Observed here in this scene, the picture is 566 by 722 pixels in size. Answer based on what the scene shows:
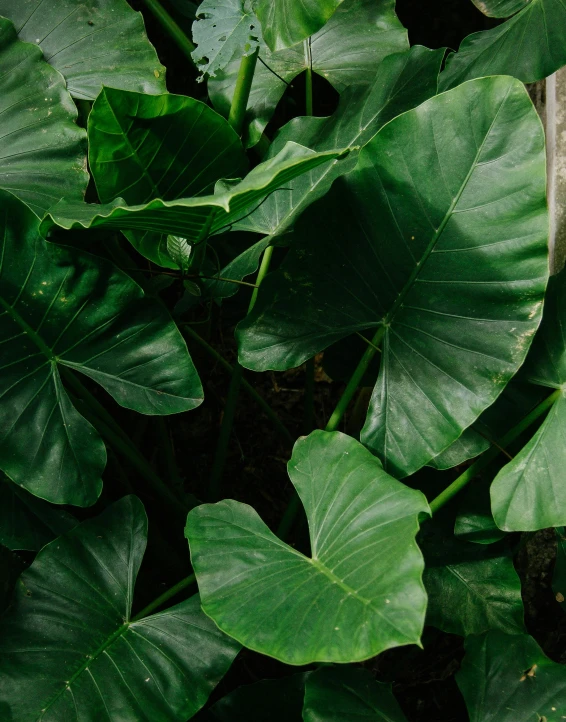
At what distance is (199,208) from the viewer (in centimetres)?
89

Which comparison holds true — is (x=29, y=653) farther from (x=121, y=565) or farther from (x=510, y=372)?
(x=510, y=372)

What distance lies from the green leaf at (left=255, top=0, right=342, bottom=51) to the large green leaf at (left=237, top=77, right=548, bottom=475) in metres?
0.20

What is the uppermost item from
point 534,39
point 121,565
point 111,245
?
point 534,39

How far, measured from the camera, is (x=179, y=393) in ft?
3.68

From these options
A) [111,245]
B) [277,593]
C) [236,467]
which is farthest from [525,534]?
[111,245]

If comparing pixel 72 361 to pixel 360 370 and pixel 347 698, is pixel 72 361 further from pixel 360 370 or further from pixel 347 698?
pixel 347 698

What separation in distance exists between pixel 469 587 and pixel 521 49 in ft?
3.22

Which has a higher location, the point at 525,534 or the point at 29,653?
the point at 29,653

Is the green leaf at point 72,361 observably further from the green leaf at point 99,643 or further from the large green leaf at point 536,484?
the large green leaf at point 536,484

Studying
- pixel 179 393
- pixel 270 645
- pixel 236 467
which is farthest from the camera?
pixel 236 467

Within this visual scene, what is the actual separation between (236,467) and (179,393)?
838mm

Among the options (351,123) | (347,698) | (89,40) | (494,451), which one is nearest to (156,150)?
(351,123)

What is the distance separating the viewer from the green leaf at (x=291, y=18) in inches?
40.9

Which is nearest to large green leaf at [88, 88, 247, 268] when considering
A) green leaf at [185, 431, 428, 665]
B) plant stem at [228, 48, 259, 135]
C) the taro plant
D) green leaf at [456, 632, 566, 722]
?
the taro plant
